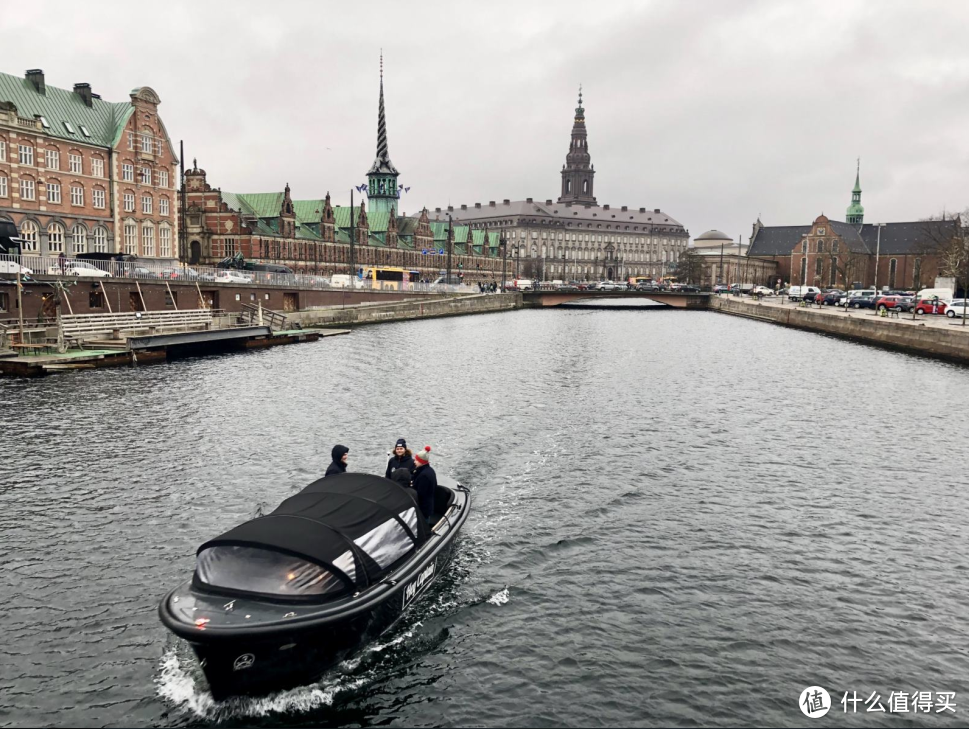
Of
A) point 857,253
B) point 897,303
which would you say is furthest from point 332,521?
point 857,253

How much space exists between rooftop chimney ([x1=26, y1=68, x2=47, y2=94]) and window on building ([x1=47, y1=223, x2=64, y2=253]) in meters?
14.4

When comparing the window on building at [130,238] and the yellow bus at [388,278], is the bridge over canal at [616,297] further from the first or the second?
the window on building at [130,238]

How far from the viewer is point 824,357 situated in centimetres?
5916

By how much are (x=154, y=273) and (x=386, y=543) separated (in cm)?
5421

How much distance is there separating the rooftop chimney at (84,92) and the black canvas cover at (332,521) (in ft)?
252

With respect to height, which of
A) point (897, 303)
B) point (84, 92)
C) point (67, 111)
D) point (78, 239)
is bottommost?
point (897, 303)

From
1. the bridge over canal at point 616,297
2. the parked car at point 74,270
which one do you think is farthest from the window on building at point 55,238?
the bridge over canal at point 616,297

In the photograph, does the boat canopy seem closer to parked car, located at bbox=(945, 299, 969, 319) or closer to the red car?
parked car, located at bbox=(945, 299, 969, 319)

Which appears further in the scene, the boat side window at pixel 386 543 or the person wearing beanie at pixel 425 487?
the person wearing beanie at pixel 425 487

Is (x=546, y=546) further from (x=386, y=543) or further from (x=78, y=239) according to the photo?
(x=78, y=239)

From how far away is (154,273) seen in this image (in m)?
61.5

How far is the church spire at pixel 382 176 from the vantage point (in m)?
165

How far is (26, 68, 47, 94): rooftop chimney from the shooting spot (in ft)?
238

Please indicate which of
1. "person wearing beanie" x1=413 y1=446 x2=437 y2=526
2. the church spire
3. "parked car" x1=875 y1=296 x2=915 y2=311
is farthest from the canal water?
the church spire
